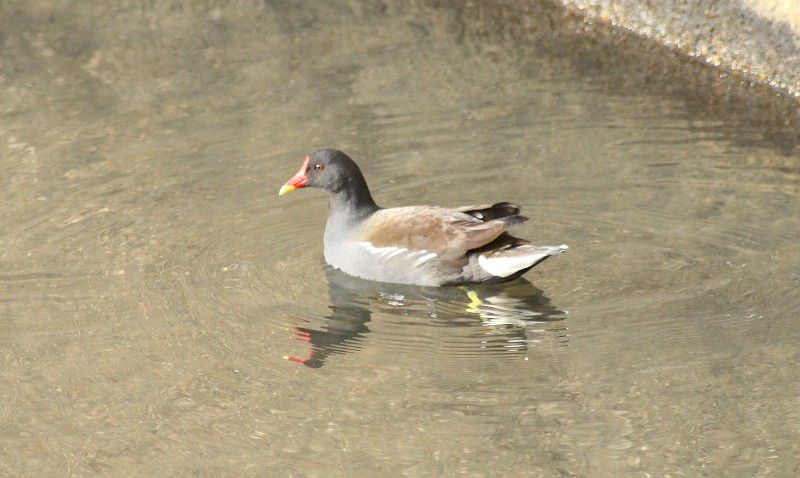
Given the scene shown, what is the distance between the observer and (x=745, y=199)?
668 cm

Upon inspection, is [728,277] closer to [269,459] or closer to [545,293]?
[545,293]

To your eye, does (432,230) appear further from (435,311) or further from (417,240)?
(435,311)

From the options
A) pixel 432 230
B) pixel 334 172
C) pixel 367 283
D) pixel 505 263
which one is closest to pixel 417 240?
pixel 432 230

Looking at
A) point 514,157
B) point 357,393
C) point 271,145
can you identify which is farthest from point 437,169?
point 357,393

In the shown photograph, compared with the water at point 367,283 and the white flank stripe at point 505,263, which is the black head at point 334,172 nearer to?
the water at point 367,283

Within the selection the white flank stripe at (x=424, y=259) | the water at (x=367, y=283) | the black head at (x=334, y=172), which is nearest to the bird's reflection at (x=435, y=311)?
the water at (x=367, y=283)

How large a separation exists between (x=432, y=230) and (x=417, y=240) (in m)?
0.09

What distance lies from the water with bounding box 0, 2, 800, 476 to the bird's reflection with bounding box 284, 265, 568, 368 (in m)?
0.02

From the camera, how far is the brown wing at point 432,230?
5891 millimetres

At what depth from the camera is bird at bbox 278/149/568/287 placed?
5.88 m

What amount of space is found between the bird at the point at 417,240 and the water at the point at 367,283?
0.12m

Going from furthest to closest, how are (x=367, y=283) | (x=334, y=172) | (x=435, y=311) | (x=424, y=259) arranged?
1. (x=334, y=172)
2. (x=367, y=283)
3. (x=424, y=259)
4. (x=435, y=311)

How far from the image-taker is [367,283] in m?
6.16

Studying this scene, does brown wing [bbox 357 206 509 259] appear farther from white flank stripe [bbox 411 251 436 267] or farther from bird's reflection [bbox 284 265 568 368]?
bird's reflection [bbox 284 265 568 368]
